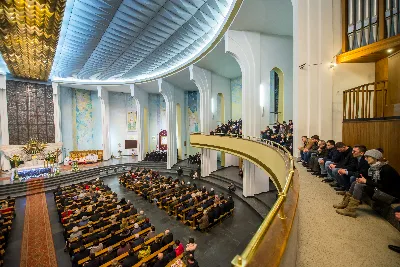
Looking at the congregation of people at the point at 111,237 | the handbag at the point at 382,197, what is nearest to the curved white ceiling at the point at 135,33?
the handbag at the point at 382,197

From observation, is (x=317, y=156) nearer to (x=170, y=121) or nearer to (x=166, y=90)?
(x=170, y=121)

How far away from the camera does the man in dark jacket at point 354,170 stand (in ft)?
10.8

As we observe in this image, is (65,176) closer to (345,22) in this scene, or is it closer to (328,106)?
(328,106)

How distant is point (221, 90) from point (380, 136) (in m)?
13.5

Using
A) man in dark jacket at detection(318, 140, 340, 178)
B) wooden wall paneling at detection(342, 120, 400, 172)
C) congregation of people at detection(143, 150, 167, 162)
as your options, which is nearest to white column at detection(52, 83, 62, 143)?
congregation of people at detection(143, 150, 167, 162)

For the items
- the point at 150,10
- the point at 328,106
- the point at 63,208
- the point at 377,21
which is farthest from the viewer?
the point at 63,208

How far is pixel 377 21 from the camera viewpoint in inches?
198

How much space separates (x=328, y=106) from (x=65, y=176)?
58.2 ft

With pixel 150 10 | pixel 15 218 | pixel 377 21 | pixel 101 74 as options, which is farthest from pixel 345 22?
pixel 101 74

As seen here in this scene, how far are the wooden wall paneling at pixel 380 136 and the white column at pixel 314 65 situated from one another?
2.93ft

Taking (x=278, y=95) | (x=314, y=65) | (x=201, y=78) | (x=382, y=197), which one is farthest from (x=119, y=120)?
(x=382, y=197)

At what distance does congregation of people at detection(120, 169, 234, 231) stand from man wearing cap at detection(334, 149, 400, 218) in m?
5.90

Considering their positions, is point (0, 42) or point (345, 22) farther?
point (0, 42)

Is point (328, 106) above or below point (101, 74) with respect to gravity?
below
